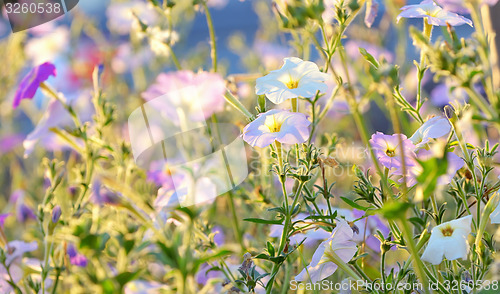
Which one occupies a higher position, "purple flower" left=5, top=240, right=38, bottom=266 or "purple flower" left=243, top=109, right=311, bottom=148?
"purple flower" left=243, top=109, right=311, bottom=148

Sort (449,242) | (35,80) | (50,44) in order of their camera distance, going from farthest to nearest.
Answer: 1. (50,44)
2. (35,80)
3. (449,242)

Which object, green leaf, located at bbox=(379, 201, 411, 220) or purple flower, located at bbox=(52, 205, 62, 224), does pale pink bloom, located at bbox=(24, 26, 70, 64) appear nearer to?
purple flower, located at bbox=(52, 205, 62, 224)

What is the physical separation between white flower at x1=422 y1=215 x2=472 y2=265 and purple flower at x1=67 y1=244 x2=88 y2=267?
43 cm

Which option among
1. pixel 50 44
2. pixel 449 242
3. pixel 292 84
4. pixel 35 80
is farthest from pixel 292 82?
pixel 50 44

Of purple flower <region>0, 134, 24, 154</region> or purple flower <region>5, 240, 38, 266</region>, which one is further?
purple flower <region>0, 134, 24, 154</region>

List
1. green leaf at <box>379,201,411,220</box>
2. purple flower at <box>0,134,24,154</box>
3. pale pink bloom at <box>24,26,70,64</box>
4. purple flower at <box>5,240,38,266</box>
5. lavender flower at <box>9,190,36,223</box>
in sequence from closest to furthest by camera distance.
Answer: green leaf at <box>379,201,411,220</box>
purple flower at <box>5,240,38,266</box>
lavender flower at <box>9,190,36,223</box>
purple flower at <box>0,134,24,154</box>
pale pink bloom at <box>24,26,70,64</box>

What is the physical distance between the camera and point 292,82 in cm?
58

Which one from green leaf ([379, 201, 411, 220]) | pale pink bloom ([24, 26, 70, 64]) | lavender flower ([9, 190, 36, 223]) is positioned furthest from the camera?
pale pink bloom ([24, 26, 70, 64])

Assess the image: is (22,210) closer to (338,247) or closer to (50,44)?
(338,247)

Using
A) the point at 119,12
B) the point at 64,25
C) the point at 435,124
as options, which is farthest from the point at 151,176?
the point at 64,25

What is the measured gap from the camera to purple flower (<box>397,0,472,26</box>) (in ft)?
1.82

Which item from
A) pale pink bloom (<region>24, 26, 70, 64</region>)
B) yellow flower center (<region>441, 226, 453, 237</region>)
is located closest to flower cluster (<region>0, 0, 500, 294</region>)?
yellow flower center (<region>441, 226, 453, 237</region>)

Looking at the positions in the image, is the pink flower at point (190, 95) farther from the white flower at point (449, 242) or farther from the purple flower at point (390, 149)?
the white flower at point (449, 242)

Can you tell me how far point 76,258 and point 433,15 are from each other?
20.9 inches
